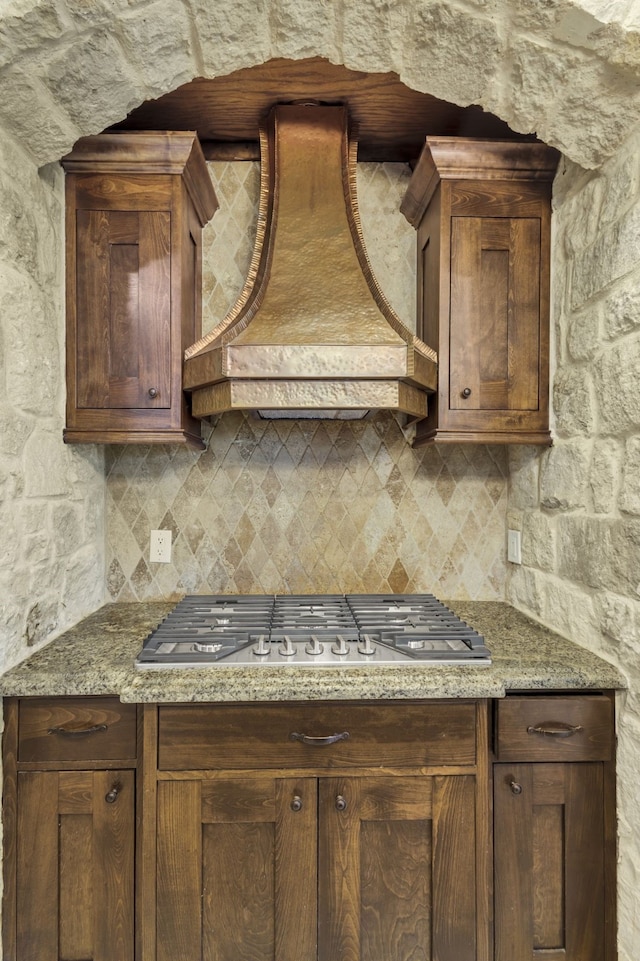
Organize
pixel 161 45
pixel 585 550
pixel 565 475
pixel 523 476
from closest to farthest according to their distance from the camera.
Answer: pixel 161 45
pixel 585 550
pixel 565 475
pixel 523 476

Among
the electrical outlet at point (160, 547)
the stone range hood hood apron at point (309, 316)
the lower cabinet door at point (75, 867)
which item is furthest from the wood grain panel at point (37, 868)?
the stone range hood hood apron at point (309, 316)

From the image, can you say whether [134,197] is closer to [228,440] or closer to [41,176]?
[41,176]

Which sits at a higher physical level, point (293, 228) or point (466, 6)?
point (466, 6)

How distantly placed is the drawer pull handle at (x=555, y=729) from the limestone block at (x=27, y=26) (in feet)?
6.56

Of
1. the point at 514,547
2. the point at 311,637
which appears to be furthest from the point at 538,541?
the point at 311,637

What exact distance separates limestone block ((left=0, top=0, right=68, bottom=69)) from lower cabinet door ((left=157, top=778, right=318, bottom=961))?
1.75 meters

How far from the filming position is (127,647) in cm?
155

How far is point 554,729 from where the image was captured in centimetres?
137

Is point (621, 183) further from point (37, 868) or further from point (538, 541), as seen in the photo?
point (37, 868)

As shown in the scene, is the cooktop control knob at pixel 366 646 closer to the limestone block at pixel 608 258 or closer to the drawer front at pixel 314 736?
the drawer front at pixel 314 736

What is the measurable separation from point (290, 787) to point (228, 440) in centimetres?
120

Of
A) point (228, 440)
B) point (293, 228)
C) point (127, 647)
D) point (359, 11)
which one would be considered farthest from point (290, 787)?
point (359, 11)

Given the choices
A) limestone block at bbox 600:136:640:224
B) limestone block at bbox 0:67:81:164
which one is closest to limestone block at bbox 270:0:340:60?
limestone block at bbox 0:67:81:164

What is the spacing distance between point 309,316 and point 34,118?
2.82ft
